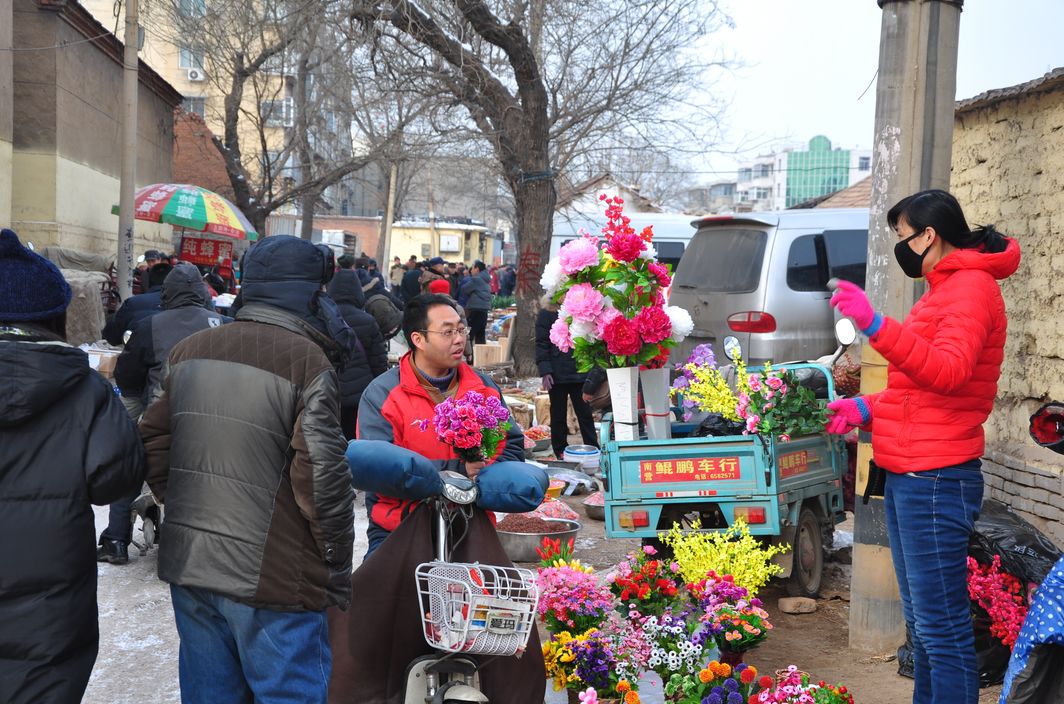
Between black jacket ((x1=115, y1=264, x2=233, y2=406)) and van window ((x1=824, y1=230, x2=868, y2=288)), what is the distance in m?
6.55

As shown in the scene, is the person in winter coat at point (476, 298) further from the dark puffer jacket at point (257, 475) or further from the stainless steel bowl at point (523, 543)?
the dark puffer jacket at point (257, 475)

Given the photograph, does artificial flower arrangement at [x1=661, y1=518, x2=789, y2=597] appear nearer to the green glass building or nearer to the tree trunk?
the tree trunk

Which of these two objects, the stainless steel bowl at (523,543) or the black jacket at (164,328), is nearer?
the black jacket at (164,328)

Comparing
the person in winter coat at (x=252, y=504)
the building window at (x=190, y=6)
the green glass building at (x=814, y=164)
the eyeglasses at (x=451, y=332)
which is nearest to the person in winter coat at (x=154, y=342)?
the eyeglasses at (x=451, y=332)

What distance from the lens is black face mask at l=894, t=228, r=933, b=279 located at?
3877mm

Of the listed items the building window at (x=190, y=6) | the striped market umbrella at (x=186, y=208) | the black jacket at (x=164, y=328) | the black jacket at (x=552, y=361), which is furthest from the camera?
the building window at (x=190, y=6)

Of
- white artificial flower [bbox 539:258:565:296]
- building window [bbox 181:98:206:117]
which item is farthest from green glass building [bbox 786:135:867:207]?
white artificial flower [bbox 539:258:565:296]

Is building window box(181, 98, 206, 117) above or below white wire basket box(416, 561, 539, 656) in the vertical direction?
above

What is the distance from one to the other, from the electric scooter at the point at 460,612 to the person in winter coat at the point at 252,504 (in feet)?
1.29

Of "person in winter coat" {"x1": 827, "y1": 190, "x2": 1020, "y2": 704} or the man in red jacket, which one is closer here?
"person in winter coat" {"x1": 827, "y1": 190, "x2": 1020, "y2": 704}

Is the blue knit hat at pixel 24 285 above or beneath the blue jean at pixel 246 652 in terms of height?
above

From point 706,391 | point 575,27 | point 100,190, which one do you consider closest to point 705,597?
point 706,391

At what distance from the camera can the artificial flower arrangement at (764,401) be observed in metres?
5.89

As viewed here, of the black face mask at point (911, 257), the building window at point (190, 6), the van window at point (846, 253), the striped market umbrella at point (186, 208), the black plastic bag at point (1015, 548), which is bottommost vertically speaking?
the black plastic bag at point (1015, 548)
